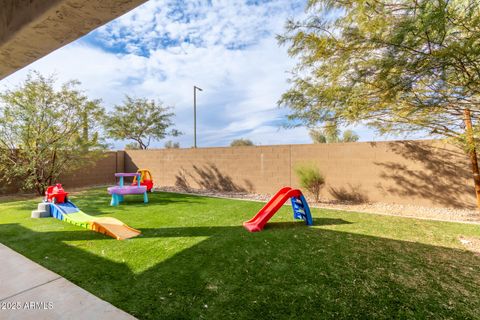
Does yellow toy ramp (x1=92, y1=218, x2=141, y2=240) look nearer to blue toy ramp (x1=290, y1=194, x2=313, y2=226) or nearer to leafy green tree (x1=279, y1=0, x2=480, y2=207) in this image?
blue toy ramp (x1=290, y1=194, x2=313, y2=226)

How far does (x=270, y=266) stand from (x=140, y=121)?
1701 centimetres

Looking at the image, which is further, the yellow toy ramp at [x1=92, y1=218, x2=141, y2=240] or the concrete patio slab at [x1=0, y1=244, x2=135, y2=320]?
the yellow toy ramp at [x1=92, y1=218, x2=141, y2=240]

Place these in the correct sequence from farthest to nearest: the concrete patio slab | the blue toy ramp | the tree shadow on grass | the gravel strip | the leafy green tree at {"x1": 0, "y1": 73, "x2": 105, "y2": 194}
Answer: the leafy green tree at {"x1": 0, "y1": 73, "x2": 105, "y2": 194}, the gravel strip, the blue toy ramp, the tree shadow on grass, the concrete patio slab

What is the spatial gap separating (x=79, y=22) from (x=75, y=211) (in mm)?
4381

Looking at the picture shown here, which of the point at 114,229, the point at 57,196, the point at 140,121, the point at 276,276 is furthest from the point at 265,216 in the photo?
the point at 140,121

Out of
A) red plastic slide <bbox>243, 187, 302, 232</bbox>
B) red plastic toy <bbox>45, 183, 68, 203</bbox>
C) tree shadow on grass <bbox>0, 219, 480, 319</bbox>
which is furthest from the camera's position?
red plastic toy <bbox>45, 183, 68, 203</bbox>

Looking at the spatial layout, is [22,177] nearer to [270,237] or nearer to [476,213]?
[270,237]

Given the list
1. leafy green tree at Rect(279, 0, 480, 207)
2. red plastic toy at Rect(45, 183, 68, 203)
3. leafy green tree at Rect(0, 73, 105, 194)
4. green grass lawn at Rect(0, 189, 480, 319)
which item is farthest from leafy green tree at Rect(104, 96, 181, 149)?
leafy green tree at Rect(279, 0, 480, 207)

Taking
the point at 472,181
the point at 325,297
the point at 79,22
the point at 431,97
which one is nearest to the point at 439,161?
the point at 472,181

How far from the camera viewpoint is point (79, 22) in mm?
1967

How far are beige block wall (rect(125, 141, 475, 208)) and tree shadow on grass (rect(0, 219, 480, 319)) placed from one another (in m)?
3.32

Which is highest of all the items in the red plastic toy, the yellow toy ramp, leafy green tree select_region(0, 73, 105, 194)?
leafy green tree select_region(0, 73, 105, 194)

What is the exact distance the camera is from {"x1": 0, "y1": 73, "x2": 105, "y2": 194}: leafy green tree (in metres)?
7.69

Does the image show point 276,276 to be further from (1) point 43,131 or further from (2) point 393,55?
(1) point 43,131
